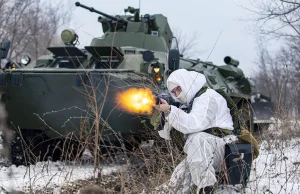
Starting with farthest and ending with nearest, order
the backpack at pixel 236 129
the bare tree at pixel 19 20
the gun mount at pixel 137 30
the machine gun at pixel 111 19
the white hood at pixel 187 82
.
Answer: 1. the bare tree at pixel 19 20
2. the gun mount at pixel 137 30
3. the machine gun at pixel 111 19
4. the backpack at pixel 236 129
5. the white hood at pixel 187 82

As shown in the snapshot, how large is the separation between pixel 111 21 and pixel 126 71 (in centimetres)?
322

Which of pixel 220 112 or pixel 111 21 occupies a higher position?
pixel 111 21

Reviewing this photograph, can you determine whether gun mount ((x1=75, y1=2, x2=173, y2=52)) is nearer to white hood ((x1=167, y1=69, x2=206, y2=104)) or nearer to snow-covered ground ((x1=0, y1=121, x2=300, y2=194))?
snow-covered ground ((x1=0, y1=121, x2=300, y2=194))

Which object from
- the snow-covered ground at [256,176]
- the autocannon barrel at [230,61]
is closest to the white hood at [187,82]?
the snow-covered ground at [256,176]

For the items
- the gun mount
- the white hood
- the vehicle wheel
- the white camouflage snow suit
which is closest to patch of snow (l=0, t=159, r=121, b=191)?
the white camouflage snow suit

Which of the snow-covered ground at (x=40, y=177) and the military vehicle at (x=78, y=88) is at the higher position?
the military vehicle at (x=78, y=88)

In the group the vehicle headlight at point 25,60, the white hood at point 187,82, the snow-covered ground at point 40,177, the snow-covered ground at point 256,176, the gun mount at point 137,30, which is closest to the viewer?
the snow-covered ground at point 40,177

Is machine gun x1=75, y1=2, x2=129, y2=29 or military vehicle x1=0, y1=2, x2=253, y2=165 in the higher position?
machine gun x1=75, y1=2, x2=129, y2=29

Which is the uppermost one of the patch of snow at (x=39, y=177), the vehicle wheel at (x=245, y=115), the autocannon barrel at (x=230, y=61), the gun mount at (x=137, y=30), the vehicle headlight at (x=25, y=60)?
the gun mount at (x=137, y=30)

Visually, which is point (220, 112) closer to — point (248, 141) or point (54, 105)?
point (248, 141)

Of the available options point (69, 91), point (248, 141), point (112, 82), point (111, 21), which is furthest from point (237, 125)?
point (111, 21)

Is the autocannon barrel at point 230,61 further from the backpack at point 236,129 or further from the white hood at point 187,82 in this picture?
the white hood at point 187,82

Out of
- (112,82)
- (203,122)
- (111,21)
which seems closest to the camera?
(203,122)

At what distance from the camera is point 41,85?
6.86 m
